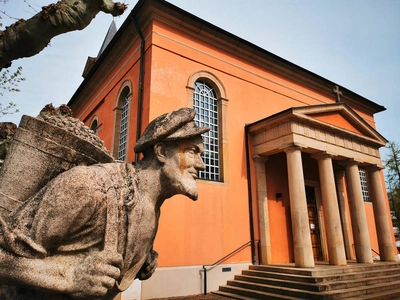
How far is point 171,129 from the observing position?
1.99 metres

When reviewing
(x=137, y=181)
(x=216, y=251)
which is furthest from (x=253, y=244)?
(x=137, y=181)

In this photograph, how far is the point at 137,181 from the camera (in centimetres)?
190

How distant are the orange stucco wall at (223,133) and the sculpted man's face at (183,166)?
735 centimetres

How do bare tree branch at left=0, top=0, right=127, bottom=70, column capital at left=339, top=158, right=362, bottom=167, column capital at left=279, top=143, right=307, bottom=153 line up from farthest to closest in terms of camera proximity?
column capital at left=339, top=158, right=362, bottom=167, column capital at left=279, top=143, right=307, bottom=153, bare tree branch at left=0, top=0, right=127, bottom=70

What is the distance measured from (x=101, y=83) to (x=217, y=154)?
8.20m

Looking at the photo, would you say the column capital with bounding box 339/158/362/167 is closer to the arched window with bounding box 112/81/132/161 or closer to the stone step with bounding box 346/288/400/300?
the stone step with bounding box 346/288/400/300

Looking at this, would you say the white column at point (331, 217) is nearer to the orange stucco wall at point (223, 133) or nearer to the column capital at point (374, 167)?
the orange stucco wall at point (223, 133)

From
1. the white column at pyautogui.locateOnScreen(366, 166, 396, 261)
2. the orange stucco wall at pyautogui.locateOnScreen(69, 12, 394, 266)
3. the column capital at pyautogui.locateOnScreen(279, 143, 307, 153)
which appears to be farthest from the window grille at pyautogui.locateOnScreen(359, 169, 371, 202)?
the column capital at pyautogui.locateOnScreen(279, 143, 307, 153)

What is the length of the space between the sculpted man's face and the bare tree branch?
10.7 feet

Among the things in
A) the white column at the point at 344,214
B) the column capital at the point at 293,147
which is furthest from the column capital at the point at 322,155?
the white column at the point at 344,214

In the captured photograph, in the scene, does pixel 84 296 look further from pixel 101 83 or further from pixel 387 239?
pixel 101 83

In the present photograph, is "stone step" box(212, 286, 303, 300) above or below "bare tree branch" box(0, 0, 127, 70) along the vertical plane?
below

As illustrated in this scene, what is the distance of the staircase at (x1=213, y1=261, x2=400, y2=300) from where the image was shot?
7.70 m

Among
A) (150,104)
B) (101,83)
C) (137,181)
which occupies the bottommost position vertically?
(137,181)
